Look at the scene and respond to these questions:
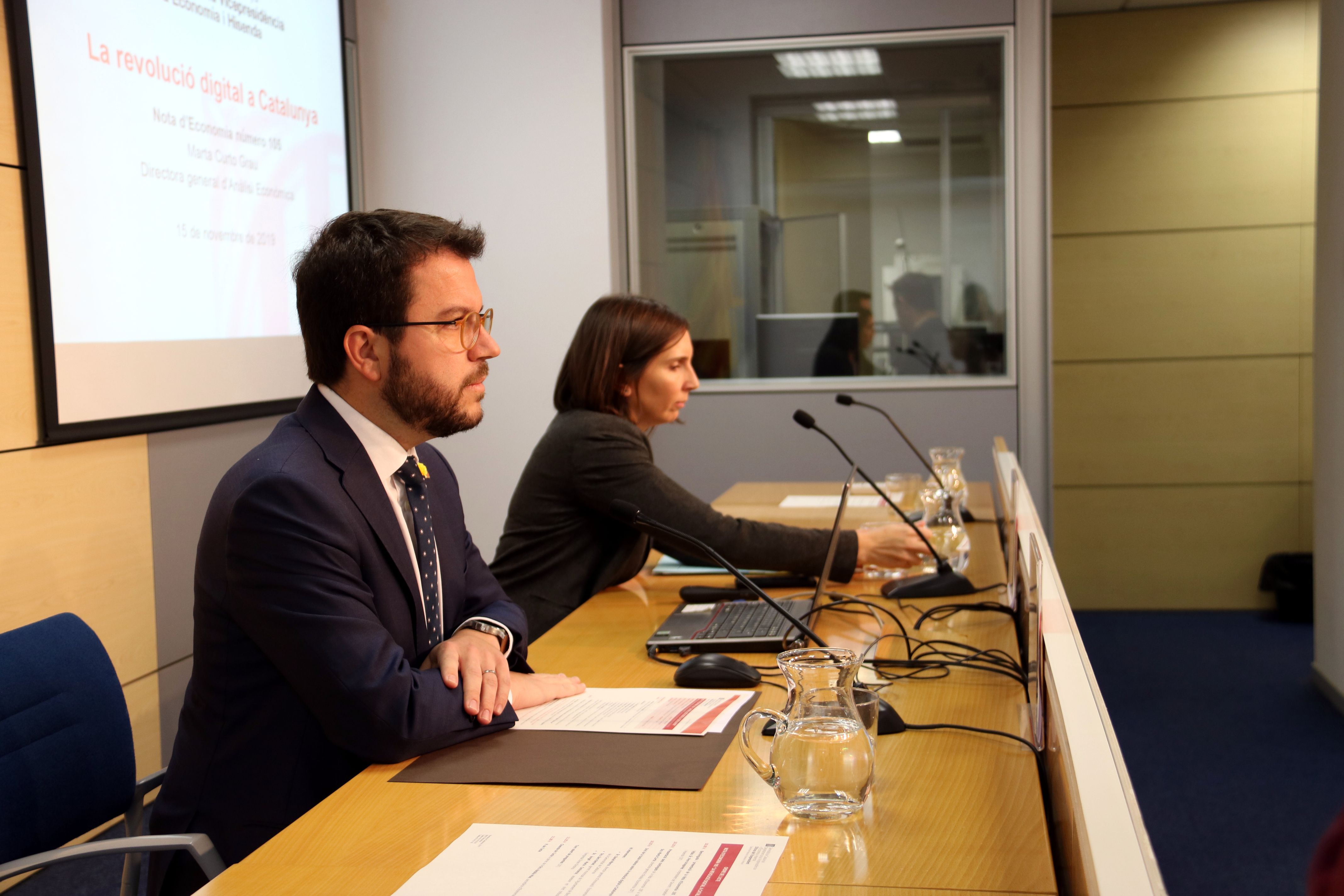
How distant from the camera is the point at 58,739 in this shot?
1.53 meters

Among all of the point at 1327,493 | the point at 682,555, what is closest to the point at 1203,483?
the point at 1327,493

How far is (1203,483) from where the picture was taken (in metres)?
5.30

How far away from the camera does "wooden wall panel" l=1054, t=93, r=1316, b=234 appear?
5.09 meters

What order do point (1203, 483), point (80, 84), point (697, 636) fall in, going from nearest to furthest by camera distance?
1. point (697, 636)
2. point (80, 84)
3. point (1203, 483)

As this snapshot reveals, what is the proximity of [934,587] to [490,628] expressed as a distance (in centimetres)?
88

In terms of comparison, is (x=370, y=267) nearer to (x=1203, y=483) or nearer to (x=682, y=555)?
(x=682, y=555)

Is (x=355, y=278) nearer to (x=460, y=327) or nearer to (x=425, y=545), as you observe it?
(x=460, y=327)

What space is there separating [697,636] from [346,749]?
625 millimetres

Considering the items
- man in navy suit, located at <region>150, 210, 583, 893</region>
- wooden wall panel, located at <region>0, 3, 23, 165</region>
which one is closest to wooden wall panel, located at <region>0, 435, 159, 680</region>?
wooden wall panel, located at <region>0, 3, 23, 165</region>

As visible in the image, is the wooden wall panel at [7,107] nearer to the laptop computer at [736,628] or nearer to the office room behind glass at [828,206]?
the laptop computer at [736,628]

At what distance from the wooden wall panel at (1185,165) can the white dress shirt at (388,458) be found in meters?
4.39

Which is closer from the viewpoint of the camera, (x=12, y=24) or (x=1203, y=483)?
(x=12, y=24)

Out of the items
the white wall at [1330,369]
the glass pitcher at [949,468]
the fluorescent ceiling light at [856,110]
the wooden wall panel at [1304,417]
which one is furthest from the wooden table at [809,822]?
the wooden wall panel at [1304,417]

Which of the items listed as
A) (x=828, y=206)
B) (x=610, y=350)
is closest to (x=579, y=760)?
(x=610, y=350)
